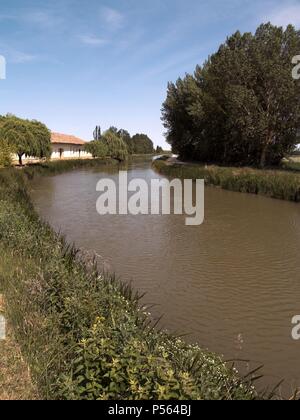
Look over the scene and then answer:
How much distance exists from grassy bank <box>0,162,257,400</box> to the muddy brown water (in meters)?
1.43

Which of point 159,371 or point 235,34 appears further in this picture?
point 235,34

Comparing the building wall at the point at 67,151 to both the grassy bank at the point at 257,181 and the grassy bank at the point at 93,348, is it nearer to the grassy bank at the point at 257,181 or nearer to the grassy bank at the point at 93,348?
the grassy bank at the point at 257,181

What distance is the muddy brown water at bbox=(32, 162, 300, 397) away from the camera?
6.42 meters

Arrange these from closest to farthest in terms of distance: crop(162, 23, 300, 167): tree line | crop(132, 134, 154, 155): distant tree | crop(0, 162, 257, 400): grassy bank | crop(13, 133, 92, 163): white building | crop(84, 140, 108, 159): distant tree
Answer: crop(0, 162, 257, 400): grassy bank → crop(162, 23, 300, 167): tree line → crop(13, 133, 92, 163): white building → crop(84, 140, 108, 159): distant tree → crop(132, 134, 154, 155): distant tree

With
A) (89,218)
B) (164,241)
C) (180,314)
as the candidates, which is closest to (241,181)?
(89,218)

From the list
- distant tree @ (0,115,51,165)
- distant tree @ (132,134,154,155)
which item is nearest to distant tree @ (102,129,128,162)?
distant tree @ (0,115,51,165)

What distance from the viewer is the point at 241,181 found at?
2723cm

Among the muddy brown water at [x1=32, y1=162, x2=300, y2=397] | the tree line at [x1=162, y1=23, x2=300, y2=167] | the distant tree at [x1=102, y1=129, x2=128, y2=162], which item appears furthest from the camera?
the distant tree at [x1=102, y1=129, x2=128, y2=162]

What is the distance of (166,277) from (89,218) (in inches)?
322

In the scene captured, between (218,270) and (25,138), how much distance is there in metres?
31.2

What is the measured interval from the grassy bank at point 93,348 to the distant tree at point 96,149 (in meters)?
67.9

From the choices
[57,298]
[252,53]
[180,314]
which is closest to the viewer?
[57,298]

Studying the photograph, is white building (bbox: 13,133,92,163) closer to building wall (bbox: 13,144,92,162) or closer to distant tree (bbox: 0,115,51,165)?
building wall (bbox: 13,144,92,162)
